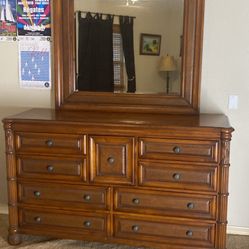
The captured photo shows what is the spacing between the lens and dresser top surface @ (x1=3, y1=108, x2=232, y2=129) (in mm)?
2544

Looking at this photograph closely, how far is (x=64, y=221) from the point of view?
280 centimetres

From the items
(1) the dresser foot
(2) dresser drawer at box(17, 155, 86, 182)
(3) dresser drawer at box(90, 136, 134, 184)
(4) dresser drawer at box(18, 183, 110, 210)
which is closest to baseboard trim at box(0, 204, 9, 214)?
(1) the dresser foot

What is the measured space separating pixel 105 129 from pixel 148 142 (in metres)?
0.30

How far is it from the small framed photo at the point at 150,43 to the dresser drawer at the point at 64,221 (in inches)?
49.8

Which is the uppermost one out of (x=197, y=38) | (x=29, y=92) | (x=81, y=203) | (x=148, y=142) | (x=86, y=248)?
(x=197, y=38)

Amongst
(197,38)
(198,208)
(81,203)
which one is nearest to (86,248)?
(81,203)

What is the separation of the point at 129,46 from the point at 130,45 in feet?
0.04

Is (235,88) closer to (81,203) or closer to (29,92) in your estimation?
(81,203)

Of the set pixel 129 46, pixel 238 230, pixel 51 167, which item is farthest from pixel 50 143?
pixel 238 230

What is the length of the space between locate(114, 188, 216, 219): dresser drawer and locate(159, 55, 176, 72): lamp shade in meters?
0.95

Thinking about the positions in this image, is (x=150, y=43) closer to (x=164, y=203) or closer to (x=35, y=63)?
(x=35, y=63)

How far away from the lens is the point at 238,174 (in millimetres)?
3037

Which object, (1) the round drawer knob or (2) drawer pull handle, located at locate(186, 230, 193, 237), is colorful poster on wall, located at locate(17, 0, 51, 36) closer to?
(1) the round drawer knob

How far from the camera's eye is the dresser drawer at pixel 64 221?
2.74 m
